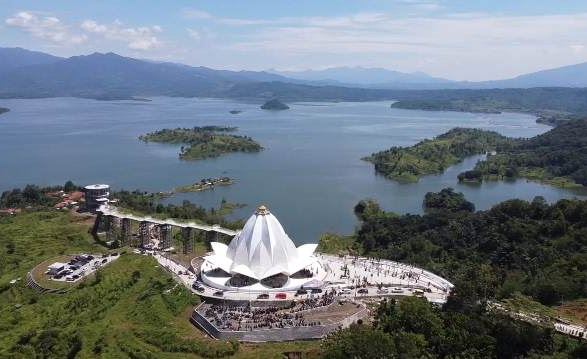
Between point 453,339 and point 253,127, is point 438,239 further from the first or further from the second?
point 253,127

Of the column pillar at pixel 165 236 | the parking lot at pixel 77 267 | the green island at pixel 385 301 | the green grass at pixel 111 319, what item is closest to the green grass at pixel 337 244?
the green island at pixel 385 301

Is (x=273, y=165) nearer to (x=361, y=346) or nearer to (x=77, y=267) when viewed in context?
(x=77, y=267)

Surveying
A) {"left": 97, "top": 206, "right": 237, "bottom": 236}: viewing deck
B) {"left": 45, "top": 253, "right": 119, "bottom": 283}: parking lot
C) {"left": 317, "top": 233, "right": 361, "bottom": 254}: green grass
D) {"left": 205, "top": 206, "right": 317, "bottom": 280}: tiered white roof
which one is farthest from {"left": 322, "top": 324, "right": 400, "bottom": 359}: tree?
{"left": 317, "top": 233, "right": 361, "bottom": 254}: green grass

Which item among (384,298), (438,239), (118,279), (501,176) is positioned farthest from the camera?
(501,176)

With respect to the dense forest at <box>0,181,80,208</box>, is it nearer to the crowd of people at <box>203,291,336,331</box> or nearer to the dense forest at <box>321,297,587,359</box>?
the crowd of people at <box>203,291,336,331</box>

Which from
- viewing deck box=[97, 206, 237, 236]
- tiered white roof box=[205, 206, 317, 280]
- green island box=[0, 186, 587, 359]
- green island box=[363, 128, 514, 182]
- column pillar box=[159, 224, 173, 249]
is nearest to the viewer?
green island box=[0, 186, 587, 359]

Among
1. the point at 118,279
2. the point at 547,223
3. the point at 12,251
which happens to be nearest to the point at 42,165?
the point at 12,251

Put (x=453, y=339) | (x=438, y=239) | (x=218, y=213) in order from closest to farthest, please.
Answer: (x=453, y=339) < (x=438, y=239) < (x=218, y=213)
